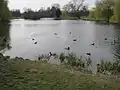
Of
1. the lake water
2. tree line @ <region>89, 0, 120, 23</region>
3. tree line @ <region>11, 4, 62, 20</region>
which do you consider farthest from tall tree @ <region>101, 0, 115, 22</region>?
tree line @ <region>11, 4, 62, 20</region>

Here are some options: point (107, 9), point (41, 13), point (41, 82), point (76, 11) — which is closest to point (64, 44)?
point (41, 82)

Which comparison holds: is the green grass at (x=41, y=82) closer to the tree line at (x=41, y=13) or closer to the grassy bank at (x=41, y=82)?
the grassy bank at (x=41, y=82)

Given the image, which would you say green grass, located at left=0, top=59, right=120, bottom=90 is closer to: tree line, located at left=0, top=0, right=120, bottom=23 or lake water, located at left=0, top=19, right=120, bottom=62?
lake water, located at left=0, top=19, right=120, bottom=62

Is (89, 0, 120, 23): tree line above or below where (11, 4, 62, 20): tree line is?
above

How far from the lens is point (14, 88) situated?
8188mm

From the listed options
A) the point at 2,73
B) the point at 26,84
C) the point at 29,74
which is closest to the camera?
the point at 26,84

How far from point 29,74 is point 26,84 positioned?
70.4 inches

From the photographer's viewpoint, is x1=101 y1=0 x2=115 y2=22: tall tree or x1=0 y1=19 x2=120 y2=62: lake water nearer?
x1=0 y1=19 x2=120 y2=62: lake water

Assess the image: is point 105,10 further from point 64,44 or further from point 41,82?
point 41,82

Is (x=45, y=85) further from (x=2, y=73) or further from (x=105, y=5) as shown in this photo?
(x=105, y=5)

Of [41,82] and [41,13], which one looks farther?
[41,13]

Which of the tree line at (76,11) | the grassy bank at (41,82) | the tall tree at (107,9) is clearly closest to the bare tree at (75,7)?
the tree line at (76,11)

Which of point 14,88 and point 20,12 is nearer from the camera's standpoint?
point 14,88

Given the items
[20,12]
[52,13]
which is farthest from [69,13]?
[20,12]
